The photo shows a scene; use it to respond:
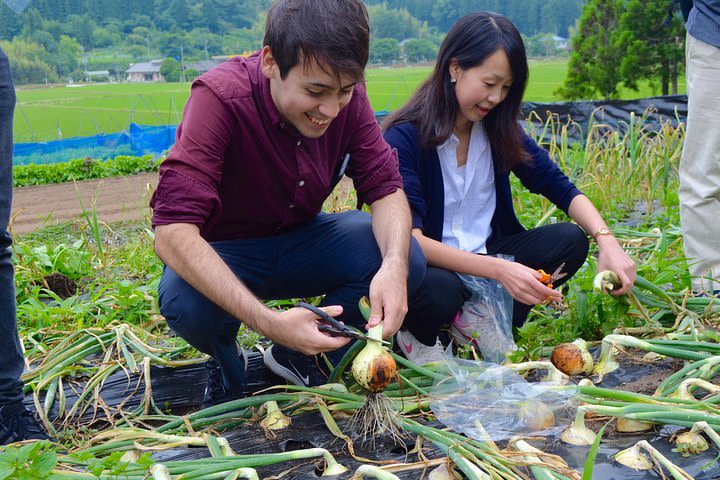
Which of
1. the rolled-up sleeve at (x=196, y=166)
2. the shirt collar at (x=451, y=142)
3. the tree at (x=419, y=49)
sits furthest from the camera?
the tree at (x=419, y=49)

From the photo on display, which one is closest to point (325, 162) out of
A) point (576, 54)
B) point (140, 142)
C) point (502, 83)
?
point (502, 83)

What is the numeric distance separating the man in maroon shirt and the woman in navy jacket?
0.20 metres

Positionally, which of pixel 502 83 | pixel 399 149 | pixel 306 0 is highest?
pixel 306 0

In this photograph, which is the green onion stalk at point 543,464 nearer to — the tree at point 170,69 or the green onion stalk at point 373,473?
the green onion stalk at point 373,473

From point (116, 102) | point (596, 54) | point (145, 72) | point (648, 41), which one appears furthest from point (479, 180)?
point (145, 72)

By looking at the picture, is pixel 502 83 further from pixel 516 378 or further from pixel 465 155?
pixel 516 378

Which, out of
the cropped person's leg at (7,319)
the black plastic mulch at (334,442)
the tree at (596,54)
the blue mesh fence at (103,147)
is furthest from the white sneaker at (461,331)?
the tree at (596,54)

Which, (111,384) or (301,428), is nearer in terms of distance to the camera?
(301,428)

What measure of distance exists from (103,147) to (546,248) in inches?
449

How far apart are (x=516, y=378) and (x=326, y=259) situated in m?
0.59

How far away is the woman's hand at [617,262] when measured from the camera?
2.10 meters

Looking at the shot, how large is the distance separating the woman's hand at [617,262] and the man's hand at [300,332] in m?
0.94

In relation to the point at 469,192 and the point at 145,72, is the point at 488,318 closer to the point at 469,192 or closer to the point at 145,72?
the point at 469,192

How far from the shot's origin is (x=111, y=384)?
219 cm
